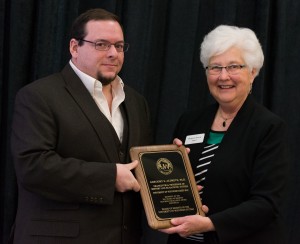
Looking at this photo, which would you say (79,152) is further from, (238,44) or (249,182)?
(238,44)

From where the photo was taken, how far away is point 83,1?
286cm

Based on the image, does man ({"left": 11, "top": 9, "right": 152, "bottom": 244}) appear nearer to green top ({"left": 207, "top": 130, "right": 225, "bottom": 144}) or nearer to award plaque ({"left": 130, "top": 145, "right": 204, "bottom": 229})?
award plaque ({"left": 130, "top": 145, "right": 204, "bottom": 229})

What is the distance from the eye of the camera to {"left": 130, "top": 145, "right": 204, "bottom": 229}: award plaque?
187 centimetres

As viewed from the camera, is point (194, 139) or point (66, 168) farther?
point (194, 139)

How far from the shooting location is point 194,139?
2.23 meters

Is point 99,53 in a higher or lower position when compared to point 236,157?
higher

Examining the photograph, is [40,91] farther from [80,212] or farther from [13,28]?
[13,28]

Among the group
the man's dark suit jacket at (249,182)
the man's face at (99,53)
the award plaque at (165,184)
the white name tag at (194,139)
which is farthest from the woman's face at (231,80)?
the man's face at (99,53)

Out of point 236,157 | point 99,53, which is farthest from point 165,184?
point 99,53

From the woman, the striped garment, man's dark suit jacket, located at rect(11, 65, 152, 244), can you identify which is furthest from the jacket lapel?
the striped garment

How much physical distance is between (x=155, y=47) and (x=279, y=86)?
0.97 meters

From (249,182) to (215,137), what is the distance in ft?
0.98

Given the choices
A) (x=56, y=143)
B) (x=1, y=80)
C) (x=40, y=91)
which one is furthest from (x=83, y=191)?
(x=1, y=80)

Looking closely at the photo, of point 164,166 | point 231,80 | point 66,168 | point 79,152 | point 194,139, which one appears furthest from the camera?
point 194,139
